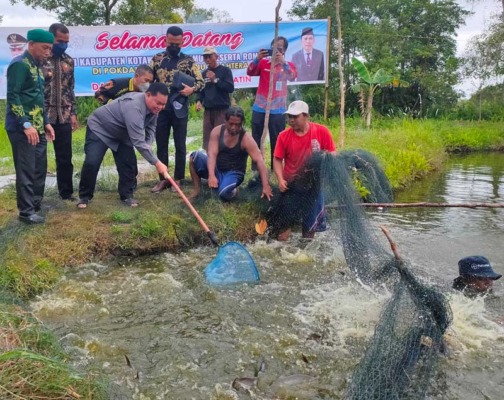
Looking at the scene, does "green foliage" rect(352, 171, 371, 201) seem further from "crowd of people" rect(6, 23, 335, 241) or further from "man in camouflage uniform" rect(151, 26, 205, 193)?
"man in camouflage uniform" rect(151, 26, 205, 193)

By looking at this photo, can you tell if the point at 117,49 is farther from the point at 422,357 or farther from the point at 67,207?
the point at 422,357

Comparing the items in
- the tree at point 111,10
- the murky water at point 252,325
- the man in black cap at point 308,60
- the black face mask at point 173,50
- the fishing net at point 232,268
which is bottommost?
the murky water at point 252,325

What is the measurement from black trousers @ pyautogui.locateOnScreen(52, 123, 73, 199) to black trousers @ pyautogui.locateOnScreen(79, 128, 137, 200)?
0.81ft

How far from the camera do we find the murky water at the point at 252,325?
3.46m

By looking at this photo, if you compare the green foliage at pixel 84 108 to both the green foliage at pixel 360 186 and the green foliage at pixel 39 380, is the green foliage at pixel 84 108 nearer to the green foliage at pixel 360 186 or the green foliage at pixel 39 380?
the green foliage at pixel 360 186

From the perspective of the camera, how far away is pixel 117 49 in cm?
1164

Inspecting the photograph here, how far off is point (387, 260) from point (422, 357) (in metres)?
0.69

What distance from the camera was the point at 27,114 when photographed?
519cm

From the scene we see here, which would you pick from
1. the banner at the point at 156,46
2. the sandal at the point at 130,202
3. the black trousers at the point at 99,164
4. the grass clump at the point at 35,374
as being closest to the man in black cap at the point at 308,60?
the banner at the point at 156,46

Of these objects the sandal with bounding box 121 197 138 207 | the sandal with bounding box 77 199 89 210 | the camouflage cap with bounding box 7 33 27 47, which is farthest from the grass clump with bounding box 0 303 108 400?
the camouflage cap with bounding box 7 33 27 47

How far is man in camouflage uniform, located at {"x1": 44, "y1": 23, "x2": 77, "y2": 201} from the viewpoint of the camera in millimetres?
5977

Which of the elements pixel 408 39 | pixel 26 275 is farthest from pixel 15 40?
pixel 408 39

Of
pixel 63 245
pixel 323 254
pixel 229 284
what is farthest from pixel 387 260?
pixel 63 245

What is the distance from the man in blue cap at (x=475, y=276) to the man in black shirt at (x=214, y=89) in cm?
408
